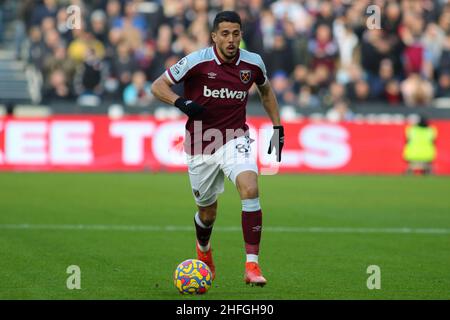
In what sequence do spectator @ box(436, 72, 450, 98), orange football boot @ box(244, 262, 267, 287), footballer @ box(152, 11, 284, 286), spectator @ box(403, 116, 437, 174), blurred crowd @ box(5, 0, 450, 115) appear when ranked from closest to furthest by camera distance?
orange football boot @ box(244, 262, 267, 287)
footballer @ box(152, 11, 284, 286)
spectator @ box(403, 116, 437, 174)
blurred crowd @ box(5, 0, 450, 115)
spectator @ box(436, 72, 450, 98)

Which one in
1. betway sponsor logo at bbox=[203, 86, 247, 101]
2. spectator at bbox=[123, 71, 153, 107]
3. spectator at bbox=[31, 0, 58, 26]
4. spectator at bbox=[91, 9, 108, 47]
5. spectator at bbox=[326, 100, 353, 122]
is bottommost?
spectator at bbox=[326, 100, 353, 122]

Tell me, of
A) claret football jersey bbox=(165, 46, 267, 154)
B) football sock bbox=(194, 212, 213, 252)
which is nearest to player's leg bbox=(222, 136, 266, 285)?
claret football jersey bbox=(165, 46, 267, 154)

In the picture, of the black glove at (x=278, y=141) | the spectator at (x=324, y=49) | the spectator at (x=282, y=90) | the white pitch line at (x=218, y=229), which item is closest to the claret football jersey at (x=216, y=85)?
the black glove at (x=278, y=141)

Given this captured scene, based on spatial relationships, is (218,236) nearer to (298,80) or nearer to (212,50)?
(212,50)

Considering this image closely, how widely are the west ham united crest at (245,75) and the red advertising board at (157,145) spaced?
1267 centimetres

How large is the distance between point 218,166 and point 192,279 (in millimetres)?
1310

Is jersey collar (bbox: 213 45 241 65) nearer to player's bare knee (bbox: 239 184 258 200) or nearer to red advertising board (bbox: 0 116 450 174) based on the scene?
player's bare knee (bbox: 239 184 258 200)

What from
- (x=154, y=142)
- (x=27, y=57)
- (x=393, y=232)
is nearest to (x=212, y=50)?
(x=393, y=232)

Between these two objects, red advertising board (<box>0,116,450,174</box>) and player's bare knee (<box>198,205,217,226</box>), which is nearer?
player's bare knee (<box>198,205,217,226</box>)

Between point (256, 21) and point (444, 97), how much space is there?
192 inches

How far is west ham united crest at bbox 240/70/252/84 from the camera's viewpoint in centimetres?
958

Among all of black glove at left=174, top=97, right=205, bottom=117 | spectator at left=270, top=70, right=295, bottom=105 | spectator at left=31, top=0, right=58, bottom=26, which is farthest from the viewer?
spectator at left=31, top=0, right=58, bottom=26

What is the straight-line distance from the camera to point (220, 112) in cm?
957

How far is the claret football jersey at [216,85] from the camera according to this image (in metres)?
9.55
